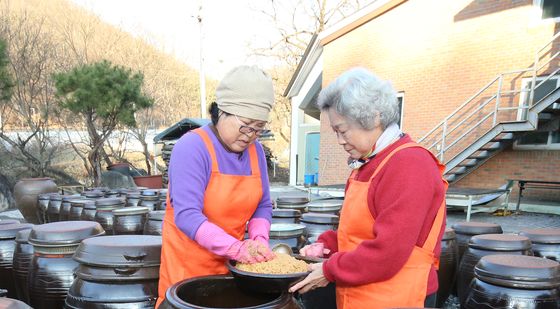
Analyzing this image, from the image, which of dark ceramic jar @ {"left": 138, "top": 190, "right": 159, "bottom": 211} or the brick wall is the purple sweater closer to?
dark ceramic jar @ {"left": 138, "top": 190, "right": 159, "bottom": 211}

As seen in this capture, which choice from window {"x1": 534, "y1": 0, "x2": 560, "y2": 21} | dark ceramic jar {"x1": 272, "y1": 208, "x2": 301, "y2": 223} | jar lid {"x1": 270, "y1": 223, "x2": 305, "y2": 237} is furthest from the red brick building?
jar lid {"x1": 270, "y1": 223, "x2": 305, "y2": 237}

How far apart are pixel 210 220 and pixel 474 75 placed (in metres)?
9.68

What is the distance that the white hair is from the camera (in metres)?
1.45

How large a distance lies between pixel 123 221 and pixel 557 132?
946 centimetres

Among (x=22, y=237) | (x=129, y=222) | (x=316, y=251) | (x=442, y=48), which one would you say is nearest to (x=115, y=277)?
(x=316, y=251)

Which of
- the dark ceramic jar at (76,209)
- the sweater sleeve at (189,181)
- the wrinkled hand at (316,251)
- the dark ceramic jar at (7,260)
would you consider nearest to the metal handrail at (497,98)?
A: the dark ceramic jar at (76,209)

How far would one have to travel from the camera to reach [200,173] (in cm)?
153

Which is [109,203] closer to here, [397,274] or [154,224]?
[154,224]

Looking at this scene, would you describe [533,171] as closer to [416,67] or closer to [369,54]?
[416,67]

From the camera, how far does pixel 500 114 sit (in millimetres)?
9000

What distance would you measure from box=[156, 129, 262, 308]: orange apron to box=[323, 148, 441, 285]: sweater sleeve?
0.53 metres

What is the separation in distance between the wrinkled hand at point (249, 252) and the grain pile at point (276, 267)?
0.07ft

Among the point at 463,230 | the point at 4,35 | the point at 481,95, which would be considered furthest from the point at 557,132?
the point at 4,35

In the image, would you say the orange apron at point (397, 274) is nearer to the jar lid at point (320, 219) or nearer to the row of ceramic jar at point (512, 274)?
the row of ceramic jar at point (512, 274)
